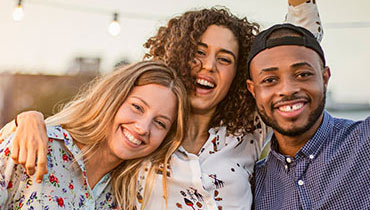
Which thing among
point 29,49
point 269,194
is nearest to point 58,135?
point 269,194

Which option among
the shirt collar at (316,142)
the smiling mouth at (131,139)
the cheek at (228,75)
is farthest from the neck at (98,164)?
the shirt collar at (316,142)

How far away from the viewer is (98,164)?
2377 mm

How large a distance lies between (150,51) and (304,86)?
110 centimetres

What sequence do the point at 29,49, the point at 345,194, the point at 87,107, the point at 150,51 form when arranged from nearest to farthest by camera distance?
the point at 345,194
the point at 87,107
the point at 150,51
the point at 29,49

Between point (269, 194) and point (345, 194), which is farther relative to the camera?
point (269, 194)

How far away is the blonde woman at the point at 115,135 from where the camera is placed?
217 centimetres

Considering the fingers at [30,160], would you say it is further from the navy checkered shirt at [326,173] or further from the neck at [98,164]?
the navy checkered shirt at [326,173]

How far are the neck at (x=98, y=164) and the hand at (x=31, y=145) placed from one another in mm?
330

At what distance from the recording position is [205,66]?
2613 mm

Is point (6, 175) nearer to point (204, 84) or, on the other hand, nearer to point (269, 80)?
point (204, 84)

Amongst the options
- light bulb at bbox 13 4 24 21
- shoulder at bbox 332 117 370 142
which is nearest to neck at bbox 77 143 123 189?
shoulder at bbox 332 117 370 142

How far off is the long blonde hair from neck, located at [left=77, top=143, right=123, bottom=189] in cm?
4

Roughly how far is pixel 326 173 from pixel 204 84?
834 mm

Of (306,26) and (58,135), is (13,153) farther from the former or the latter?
(306,26)
